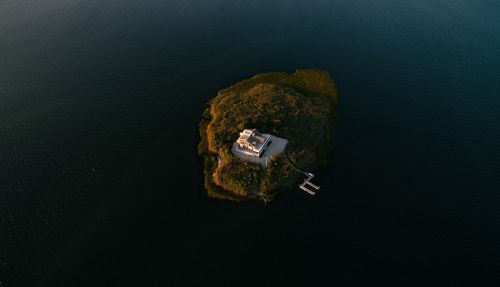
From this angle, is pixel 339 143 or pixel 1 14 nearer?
pixel 339 143

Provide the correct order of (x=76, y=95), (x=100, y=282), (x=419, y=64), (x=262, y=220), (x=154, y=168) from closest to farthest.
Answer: (x=100, y=282) < (x=262, y=220) < (x=154, y=168) < (x=76, y=95) < (x=419, y=64)

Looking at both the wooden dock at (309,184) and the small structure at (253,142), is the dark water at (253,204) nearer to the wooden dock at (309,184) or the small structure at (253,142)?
the wooden dock at (309,184)

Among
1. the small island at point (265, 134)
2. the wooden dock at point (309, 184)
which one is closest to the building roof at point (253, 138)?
the small island at point (265, 134)

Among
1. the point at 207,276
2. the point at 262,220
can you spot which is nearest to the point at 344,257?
the point at 262,220

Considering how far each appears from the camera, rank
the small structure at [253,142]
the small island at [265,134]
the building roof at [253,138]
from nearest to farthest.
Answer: the small island at [265,134] → the small structure at [253,142] → the building roof at [253,138]

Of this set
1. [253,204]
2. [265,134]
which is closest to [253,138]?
[265,134]

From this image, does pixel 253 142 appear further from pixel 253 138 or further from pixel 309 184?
pixel 309 184

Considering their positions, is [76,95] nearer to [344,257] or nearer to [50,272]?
[50,272]
